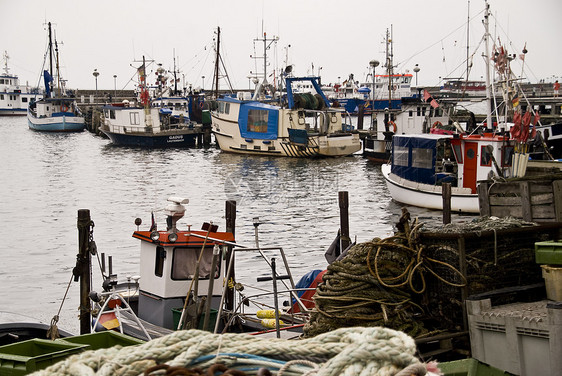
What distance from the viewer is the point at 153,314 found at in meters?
12.4

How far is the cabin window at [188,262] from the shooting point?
1195 cm

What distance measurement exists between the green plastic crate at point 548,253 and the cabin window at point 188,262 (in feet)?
17.2

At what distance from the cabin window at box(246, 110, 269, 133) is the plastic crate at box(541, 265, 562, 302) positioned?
143ft

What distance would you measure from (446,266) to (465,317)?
595mm

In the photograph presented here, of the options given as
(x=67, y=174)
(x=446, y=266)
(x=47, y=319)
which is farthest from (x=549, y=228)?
(x=67, y=174)

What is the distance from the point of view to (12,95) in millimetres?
125875

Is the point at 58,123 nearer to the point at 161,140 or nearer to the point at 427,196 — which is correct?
the point at 161,140

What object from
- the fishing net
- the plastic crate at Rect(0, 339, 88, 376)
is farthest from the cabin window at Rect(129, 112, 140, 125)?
the plastic crate at Rect(0, 339, 88, 376)

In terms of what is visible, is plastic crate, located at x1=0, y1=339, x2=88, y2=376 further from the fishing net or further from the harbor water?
the harbor water

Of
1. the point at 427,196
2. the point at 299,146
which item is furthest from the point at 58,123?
the point at 427,196

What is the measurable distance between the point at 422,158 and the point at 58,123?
223 ft

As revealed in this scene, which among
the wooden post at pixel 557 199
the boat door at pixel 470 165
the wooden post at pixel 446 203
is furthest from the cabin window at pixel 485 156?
the wooden post at pixel 557 199

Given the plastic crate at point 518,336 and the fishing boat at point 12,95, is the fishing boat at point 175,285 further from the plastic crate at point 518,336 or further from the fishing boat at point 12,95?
the fishing boat at point 12,95

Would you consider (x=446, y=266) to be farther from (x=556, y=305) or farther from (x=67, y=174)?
(x=67, y=174)
